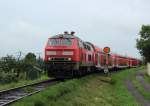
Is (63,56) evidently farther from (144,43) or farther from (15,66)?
(144,43)

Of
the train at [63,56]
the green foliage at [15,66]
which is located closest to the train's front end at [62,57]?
the train at [63,56]

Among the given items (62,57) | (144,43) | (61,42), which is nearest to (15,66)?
(61,42)

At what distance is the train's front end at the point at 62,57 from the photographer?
88.8ft

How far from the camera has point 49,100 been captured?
15070 millimetres

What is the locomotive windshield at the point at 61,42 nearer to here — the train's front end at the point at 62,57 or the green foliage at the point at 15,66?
the train's front end at the point at 62,57

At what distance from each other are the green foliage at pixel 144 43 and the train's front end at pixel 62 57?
23117mm

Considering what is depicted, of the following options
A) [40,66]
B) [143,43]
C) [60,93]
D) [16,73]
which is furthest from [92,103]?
[143,43]

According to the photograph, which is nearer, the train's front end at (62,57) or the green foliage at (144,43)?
the train's front end at (62,57)

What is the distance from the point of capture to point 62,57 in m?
27.3

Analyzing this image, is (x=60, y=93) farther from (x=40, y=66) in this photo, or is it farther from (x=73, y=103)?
(x=40, y=66)

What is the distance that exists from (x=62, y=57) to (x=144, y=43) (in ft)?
80.2

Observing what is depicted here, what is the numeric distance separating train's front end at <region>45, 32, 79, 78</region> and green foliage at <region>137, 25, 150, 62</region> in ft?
75.8

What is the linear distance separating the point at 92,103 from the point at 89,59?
645 inches

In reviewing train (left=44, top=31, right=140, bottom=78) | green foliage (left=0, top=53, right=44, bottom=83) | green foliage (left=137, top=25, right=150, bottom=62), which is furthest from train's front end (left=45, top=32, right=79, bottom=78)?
green foliage (left=137, top=25, right=150, bottom=62)
